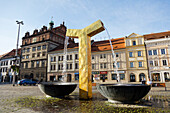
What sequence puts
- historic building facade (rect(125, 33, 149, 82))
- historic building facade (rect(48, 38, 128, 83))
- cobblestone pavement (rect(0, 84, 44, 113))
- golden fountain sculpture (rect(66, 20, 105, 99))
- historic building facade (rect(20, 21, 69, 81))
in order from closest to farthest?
cobblestone pavement (rect(0, 84, 44, 113)) < golden fountain sculpture (rect(66, 20, 105, 99)) < historic building facade (rect(125, 33, 149, 82)) < historic building facade (rect(48, 38, 128, 83)) < historic building facade (rect(20, 21, 69, 81))

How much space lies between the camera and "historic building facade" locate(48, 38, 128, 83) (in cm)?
3198

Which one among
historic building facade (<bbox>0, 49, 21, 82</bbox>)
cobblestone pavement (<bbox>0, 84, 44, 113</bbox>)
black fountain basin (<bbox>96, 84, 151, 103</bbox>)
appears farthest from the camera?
historic building facade (<bbox>0, 49, 21, 82</bbox>)

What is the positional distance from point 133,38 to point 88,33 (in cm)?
2681

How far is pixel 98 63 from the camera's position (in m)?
34.2

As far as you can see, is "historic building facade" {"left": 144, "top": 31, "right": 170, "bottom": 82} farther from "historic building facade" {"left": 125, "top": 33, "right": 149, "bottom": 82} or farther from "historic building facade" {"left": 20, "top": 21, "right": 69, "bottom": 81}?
"historic building facade" {"left": 20, "top": 21, "right": 69, "bottom": 81}

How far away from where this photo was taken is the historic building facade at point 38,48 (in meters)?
41.4

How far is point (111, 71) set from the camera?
32344mm

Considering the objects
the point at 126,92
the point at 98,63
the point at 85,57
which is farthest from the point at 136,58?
the point at 126,92

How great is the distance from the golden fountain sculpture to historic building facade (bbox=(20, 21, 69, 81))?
34621 millimetres

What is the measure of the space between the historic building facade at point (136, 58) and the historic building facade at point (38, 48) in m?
24.3

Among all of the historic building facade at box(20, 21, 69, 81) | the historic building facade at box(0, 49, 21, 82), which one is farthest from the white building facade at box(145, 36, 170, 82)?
the historic building facade at box(0, 49, 21, 82)

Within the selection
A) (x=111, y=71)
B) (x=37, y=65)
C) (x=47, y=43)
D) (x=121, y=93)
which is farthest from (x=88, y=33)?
(x=37, y=65)


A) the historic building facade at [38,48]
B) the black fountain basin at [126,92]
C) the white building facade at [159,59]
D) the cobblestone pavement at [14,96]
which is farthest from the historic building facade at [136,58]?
the black fountain basin at [126,92]

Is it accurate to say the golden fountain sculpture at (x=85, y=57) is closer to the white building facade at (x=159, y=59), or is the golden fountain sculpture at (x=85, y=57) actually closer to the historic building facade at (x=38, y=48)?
the white building facade at (x=159, y=59)
